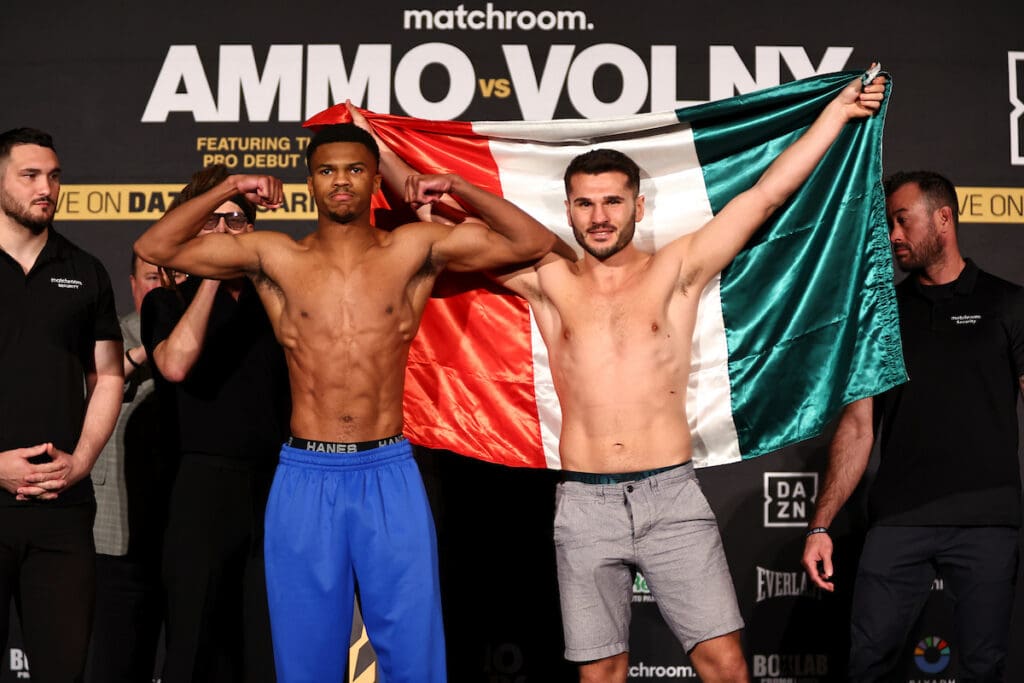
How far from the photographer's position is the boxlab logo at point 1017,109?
405 cm

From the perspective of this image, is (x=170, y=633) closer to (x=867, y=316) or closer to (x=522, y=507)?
(x=522, y=507)

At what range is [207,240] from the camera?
2.71m

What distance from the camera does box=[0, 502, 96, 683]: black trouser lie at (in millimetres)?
2609

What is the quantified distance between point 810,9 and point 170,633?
3.32m

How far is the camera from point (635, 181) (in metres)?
2.84

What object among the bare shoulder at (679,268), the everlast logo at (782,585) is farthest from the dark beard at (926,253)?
the everlast logo at (782,585)

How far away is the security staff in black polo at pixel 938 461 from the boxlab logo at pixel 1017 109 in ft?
3.36

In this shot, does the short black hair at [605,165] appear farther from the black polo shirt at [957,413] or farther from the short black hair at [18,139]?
the short black hair at [18,139]

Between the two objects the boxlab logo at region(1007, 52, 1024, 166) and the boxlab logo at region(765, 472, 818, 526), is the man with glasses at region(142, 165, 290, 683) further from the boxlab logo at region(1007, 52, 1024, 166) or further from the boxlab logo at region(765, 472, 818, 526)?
the boxlab logo at region(1007, 52, 1024, 166)

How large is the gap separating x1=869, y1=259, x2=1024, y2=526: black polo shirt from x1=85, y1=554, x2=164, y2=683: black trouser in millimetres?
2342

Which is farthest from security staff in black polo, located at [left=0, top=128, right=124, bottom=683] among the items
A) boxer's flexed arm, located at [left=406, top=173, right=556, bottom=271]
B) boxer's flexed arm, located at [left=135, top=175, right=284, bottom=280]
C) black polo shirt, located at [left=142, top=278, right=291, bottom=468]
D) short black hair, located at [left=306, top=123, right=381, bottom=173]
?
boxer's flexed arm, located at [left=406, top=173, right=556, bottom=271]

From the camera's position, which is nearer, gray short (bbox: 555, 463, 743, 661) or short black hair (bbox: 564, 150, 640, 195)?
gray short (bbox: 555, 463, 743, 661)

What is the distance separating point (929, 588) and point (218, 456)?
214 centimetres

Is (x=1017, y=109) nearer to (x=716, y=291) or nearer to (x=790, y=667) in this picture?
(x=716, y=291)
